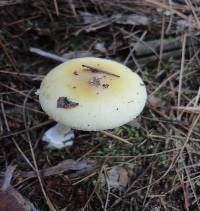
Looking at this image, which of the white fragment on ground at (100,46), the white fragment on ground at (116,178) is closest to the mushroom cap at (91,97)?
the white fragment on ground at (116,178)

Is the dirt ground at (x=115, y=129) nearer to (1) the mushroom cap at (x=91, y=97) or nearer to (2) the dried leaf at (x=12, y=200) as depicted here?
(2) the dried leaf at (x=12, y=200)

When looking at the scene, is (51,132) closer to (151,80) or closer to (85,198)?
(85,198)

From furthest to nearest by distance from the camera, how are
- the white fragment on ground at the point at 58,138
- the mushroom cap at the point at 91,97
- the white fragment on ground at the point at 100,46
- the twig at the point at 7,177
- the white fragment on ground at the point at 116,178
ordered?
the white fragment on ground at the point at 100,46 < the white fragment on ground at the point at 58,138 < the white fragment on ground at the point at 116,178 < the twig at the point at 7,177 < the mushroom cap at the point at 91,97

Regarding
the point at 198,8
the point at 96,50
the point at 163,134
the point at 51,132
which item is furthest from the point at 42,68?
the point at 198,8

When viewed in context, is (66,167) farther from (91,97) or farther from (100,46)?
(100,46)

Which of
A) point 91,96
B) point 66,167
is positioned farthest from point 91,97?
point 66,167

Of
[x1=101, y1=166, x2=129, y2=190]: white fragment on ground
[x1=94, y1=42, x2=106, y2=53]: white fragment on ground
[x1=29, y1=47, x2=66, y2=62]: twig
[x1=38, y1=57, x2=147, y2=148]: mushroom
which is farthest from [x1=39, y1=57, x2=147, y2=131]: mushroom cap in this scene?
[x1=94, y1=42, x2=106, y2=53]: white fragment on ground

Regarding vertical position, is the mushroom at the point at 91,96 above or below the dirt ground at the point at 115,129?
above
